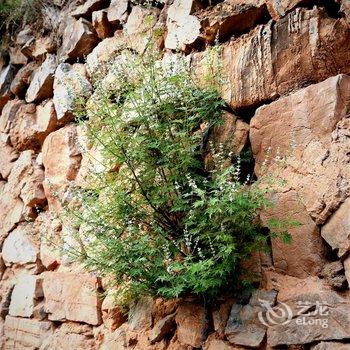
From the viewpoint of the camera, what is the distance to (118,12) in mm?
4074

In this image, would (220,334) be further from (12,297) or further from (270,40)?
(12,297)

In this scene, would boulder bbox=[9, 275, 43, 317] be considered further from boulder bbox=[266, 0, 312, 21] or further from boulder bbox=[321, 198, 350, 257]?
boulder bbox=[266, 0, 312, 21]

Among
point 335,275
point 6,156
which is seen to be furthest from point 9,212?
point 335,275

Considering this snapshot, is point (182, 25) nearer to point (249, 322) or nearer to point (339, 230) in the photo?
point (339, 230)

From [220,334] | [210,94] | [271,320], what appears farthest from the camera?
[210,94]

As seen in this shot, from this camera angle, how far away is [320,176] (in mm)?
2363

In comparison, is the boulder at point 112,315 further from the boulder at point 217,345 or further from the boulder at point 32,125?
the boulder at point 32,125

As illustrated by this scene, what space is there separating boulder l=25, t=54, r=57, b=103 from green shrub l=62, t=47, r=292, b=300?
2014mm

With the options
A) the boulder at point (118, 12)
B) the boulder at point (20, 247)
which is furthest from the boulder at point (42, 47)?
the boulder at point (20, 247)

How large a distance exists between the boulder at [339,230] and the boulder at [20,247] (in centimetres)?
318

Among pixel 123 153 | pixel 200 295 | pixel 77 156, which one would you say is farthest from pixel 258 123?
pixel 77 156

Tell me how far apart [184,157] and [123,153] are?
44 centimetres

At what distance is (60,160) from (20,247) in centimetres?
114

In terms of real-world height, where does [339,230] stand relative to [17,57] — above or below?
below
